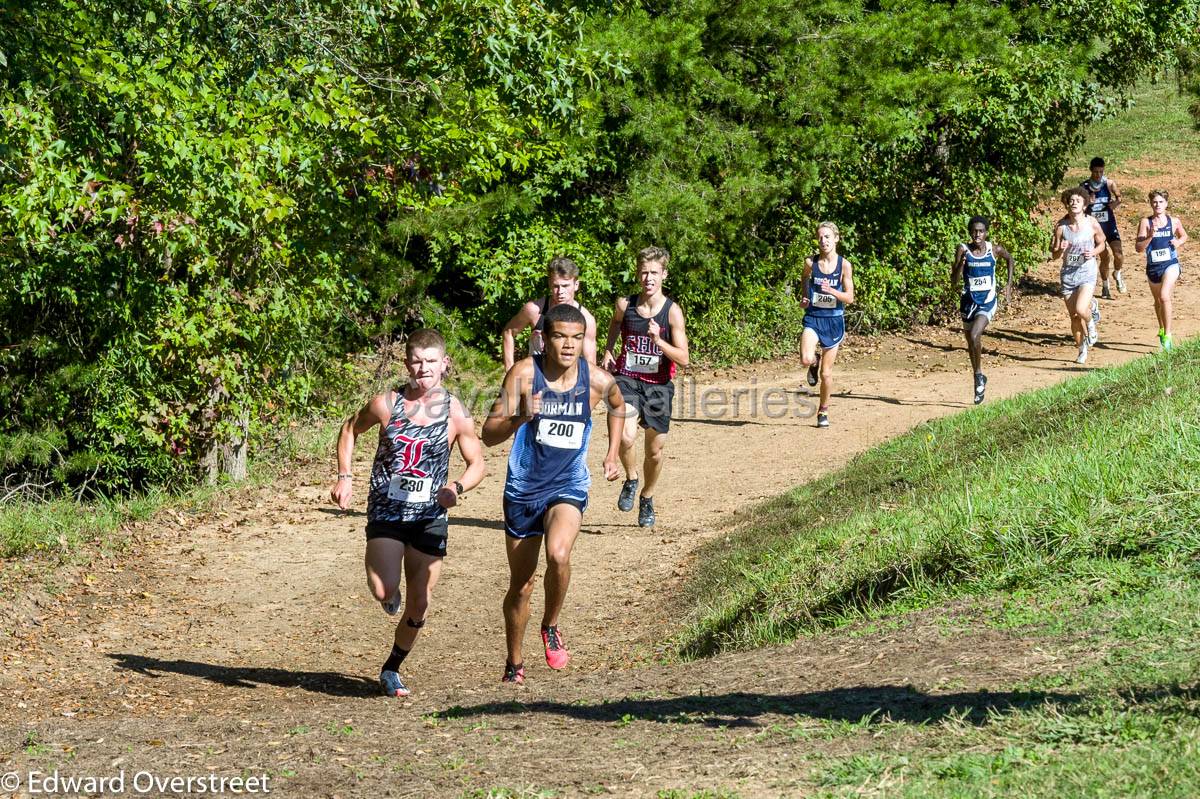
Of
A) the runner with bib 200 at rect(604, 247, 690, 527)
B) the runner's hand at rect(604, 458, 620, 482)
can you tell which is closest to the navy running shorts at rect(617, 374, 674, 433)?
the runner with bib 200 at rect(604, 247, 690, 527)

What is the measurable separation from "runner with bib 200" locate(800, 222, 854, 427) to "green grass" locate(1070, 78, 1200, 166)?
56.0 ft

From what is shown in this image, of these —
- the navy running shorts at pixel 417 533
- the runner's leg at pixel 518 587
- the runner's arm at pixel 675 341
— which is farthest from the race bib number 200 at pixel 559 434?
the runner's arm at pixel 675 341

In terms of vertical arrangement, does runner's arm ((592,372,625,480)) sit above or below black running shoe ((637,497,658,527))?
above

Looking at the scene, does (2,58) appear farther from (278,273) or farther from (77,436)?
(77,436)

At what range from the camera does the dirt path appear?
486 cm

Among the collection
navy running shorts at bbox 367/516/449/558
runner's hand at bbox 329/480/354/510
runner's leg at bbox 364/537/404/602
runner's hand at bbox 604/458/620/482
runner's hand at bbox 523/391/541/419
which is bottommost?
runner's leg at bbox 364/537/404/602

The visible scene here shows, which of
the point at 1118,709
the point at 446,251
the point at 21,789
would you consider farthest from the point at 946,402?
the point at 21,789

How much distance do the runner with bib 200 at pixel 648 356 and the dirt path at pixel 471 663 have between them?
29.7 inches

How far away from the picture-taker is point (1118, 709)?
4469mm

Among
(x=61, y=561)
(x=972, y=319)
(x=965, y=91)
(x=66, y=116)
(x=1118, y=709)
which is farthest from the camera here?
Answer: (x=965, y=91)

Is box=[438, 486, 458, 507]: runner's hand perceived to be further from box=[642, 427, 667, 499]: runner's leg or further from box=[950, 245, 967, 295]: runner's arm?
box=[950, 245, 967, 295]: runner's arm

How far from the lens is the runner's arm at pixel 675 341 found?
947 centimetres

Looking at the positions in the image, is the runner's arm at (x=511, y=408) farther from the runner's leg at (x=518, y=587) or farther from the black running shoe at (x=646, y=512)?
the black running shoe at (x=646, y=512)

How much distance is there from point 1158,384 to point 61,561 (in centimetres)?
796
